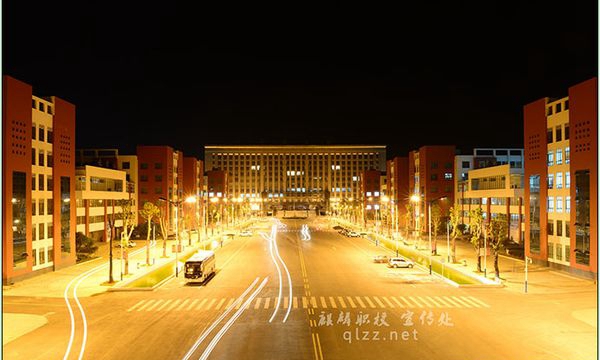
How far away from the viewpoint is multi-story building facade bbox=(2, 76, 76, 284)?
4775 cm

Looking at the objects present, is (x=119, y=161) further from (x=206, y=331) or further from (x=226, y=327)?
(x=206, y=331)

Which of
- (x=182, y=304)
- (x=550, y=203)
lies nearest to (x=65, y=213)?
(x=182, y=304)

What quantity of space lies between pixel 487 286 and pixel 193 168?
10458cm

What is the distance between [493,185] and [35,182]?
3002 inches

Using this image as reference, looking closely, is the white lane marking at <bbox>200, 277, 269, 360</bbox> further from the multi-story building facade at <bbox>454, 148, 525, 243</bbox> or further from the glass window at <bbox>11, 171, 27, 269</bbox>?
the multi-story building facade at <bbox>454, 148, 525, 243</bbox>

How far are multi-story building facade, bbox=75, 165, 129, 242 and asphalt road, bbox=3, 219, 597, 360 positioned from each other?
4261cm

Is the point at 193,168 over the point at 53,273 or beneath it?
over

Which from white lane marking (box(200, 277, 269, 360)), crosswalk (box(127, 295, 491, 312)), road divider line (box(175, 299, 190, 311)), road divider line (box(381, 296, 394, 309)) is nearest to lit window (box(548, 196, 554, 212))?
crosswalk (box(127, 295, 491, 312))

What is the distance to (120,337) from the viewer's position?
28.6 metres

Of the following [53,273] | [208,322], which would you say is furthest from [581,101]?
[53,273]

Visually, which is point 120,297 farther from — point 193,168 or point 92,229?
point 193,168

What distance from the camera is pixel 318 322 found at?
3183 cm

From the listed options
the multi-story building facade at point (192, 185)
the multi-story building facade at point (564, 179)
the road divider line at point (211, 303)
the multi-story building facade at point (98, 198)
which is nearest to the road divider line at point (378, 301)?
the road divider line at point (211, 303)

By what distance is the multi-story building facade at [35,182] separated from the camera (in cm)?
4775
